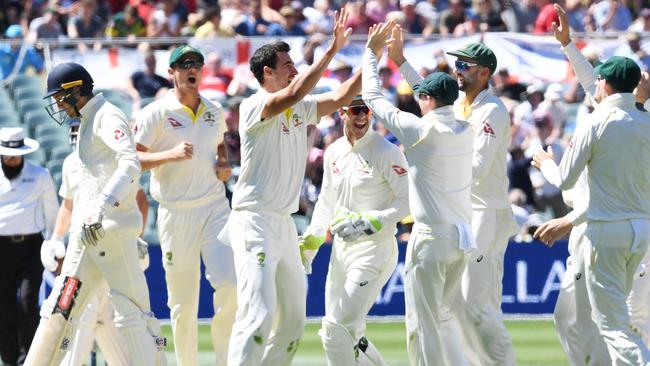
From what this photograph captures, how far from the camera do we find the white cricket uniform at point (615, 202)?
9.07 m

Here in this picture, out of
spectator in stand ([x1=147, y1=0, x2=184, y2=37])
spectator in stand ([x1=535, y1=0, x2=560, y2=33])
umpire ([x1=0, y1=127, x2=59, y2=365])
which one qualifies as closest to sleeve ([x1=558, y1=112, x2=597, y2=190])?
umpire ([x1=0, y1=127, x2=59, y2=365])

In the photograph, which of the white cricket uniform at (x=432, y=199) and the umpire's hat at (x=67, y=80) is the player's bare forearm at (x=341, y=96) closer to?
the white cricket uniform at (x=432, y=199)

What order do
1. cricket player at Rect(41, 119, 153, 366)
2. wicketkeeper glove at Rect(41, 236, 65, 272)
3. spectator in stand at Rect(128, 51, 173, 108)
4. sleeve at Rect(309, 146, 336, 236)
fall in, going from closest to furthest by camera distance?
cricket player at Rect(41, 119, 153, 366)
sleeve at Rect(309, 146, 336, 236)
wicketkeeper glove at Rect(41, 236, 65, 272)
spectator in stand at Rect(128, 51, 173, 108)

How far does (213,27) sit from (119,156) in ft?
30.0

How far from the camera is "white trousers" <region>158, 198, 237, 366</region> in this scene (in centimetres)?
1069

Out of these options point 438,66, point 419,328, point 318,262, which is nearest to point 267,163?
point 419,328

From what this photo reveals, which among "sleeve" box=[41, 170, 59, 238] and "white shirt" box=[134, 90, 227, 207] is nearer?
"white shirt" box=[134, 90, 227, 207]

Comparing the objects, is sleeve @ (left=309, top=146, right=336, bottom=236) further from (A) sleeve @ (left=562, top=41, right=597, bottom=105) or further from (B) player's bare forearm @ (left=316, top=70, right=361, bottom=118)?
(A) sleeve @ (left=562, top=41, right=597, bottom=105)

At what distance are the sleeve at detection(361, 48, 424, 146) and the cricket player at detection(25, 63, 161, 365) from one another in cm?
170

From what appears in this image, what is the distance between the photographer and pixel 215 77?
17578 millimetres

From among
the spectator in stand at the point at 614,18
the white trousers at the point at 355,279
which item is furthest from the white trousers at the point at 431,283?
the spectator in stand at the point at 614,18

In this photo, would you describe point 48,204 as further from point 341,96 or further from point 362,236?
point 341,96

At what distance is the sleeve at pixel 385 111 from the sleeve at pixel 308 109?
356 mm

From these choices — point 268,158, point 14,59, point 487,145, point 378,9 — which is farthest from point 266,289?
point 378,9
